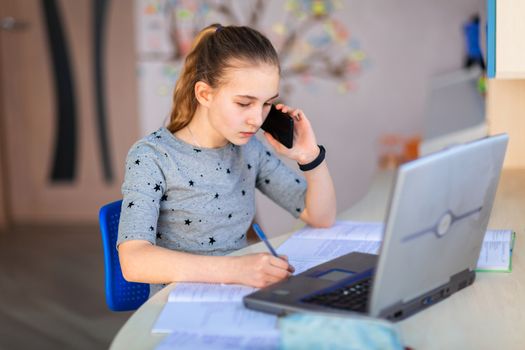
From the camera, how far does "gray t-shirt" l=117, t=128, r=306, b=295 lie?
164 centimetres

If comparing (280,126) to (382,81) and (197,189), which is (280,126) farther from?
(382,81)

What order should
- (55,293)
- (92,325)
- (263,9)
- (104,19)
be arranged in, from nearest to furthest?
(92,325) < (55,293) < (263,9) < (104,19)

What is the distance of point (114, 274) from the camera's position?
1760mm

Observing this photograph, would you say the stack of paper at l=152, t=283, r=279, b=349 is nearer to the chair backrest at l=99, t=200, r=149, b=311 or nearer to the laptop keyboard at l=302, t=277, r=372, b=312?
the laptop keyboard at l=302, t=277, r=372, b=312

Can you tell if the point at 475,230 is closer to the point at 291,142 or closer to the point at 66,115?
the point at 291,142

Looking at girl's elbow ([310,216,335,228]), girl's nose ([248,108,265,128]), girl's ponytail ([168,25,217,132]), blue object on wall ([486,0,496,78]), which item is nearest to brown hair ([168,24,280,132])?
girl's ponytail ([168,25,217,132])

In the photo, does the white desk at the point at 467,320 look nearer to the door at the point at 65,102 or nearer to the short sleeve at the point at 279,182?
the short sleeve at the point at 279,182

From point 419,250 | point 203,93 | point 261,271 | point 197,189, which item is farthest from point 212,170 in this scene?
point 419,250

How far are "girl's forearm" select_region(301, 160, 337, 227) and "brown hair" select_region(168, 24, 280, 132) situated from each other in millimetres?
293

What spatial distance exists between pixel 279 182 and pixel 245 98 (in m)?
0.36

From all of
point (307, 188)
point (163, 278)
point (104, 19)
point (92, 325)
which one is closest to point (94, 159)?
point (104, 19)

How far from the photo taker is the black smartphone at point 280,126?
69.9 inches

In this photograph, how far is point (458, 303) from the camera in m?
1.30

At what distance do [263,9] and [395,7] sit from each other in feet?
2.15
